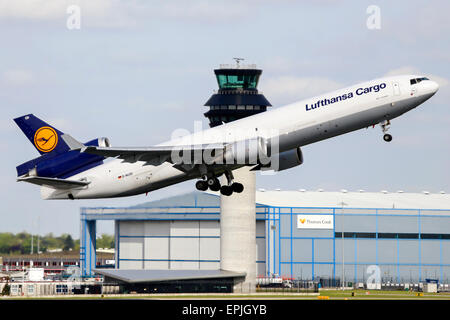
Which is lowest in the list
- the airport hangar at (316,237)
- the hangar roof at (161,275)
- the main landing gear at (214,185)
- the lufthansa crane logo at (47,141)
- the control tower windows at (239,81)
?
the hangar roof at (161,275)

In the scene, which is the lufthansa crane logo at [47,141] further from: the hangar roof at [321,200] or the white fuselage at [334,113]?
the hangar roof at [321,200]

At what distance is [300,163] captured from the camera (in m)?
73.8

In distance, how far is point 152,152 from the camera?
6775 centimetres

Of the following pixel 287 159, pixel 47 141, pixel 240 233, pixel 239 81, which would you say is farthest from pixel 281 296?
pixel 47 141

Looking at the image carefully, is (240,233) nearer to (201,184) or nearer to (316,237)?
(316,237)

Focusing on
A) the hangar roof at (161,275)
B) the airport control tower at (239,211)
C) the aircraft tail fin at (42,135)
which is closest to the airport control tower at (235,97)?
the airport control tower at (239,211)

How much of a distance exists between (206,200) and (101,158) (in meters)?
66.5

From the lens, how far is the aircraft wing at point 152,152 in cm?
6688

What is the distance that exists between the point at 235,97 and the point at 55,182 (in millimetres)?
47818

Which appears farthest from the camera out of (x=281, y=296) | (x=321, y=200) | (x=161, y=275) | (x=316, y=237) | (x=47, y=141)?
(x=321, y=200)

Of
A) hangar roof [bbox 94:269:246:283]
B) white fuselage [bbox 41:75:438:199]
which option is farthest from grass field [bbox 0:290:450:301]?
white fuselage [bbox 41:75:438:199]

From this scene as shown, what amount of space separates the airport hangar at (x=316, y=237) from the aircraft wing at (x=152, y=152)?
2603 inches
